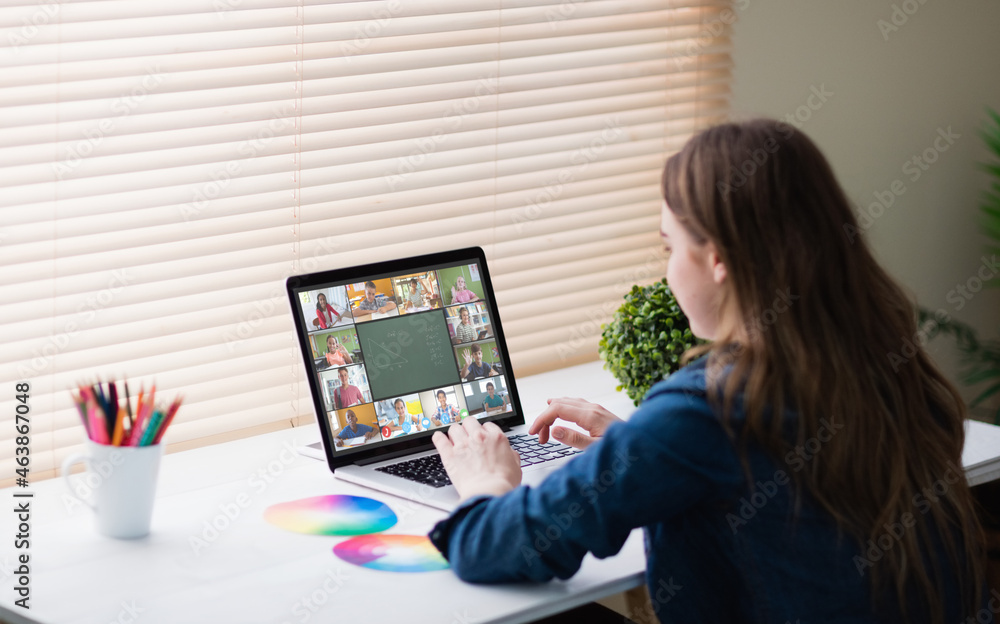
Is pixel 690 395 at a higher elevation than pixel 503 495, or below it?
higher

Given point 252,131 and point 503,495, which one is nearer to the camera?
point 503,495

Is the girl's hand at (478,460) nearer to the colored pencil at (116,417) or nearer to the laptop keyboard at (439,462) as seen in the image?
the laptop keyboard at (439,462)

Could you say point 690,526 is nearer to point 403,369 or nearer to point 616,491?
point 616,491

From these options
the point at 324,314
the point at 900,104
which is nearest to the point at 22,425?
the point at 324,314

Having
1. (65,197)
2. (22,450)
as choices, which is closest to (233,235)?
(65,197)

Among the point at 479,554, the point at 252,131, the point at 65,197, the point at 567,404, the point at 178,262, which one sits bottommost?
the point at 479,554

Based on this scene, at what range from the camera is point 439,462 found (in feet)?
4.71

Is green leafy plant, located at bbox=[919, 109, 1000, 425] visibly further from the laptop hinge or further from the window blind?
the laptop hinge

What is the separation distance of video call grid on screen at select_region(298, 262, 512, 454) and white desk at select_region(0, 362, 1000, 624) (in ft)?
0.41

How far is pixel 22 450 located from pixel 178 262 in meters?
0.38

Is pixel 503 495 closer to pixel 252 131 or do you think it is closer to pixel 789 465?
pixel 789 465

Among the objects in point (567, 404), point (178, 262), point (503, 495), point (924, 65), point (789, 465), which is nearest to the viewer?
point (789, 465)

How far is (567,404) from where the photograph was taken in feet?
4.83

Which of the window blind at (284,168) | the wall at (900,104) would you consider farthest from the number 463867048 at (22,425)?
the wall at (900,104)
